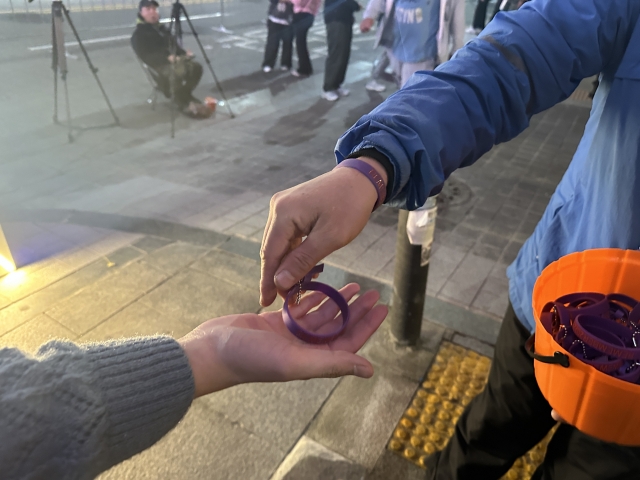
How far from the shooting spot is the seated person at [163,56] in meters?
6.25

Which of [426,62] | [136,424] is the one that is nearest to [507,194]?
[426,62]

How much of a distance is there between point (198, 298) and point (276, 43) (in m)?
6.97

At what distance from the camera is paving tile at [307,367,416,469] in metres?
2.02

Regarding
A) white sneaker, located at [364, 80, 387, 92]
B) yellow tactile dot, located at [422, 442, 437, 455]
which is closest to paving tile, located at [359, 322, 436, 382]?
yellow tactile dot, located at [422, 442, 437, 455]

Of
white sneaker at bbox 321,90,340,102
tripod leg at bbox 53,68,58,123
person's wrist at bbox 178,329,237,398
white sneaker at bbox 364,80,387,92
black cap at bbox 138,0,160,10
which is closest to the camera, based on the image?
person's wrist at bbox 178,329,237,398

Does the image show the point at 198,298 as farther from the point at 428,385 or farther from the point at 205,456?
the point at 428,385

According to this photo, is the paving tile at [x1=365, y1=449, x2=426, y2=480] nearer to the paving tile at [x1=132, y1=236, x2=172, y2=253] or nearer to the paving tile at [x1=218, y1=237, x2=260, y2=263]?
the paving tile at [x1=218, y1=237, x2=260, y2=263]

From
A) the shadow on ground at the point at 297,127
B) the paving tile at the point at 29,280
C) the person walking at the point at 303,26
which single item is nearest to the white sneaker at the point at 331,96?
the shadow on ground at the point at 297,127

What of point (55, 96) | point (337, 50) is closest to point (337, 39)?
point (337, 50)

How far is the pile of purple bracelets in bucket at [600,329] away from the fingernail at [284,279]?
1.96 ft

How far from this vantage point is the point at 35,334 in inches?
100

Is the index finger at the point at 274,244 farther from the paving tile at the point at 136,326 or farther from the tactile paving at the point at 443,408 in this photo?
the paving tile at the point at 136,326

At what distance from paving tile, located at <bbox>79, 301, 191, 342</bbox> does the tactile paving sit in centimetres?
123

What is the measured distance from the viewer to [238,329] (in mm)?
1307
